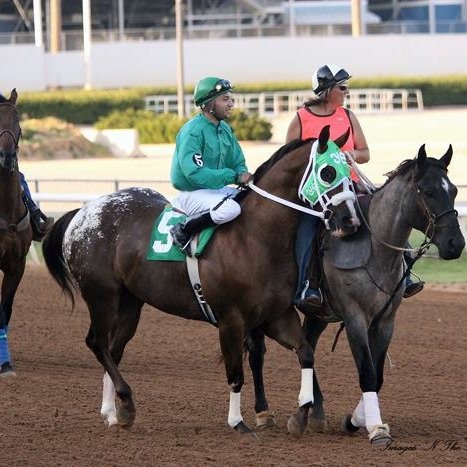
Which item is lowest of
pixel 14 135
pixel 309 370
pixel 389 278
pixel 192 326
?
pixel 192 326

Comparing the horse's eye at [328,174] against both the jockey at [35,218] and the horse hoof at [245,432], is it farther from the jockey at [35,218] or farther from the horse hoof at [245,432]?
the jockey at [35,218]

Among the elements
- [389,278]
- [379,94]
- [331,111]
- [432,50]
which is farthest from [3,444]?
[432,50]

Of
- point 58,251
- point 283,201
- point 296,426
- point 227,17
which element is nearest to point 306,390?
point 296,426

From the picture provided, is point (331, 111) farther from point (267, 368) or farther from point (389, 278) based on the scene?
point (267, 368)

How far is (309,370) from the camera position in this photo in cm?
662

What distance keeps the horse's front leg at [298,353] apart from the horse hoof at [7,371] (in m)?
2.62

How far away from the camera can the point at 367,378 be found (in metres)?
6.46

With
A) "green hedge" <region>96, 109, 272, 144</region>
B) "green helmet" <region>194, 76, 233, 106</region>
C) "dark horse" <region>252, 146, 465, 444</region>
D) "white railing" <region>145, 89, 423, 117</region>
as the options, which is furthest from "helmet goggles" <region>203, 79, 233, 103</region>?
"white railing" <region>145, 89, 423, 117</region>

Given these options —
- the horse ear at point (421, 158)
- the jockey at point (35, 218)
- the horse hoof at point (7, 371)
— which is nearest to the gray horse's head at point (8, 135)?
the jockey at point (35, 218)

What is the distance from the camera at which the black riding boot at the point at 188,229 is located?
6699 mm

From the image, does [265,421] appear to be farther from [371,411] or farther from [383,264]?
[383,264]

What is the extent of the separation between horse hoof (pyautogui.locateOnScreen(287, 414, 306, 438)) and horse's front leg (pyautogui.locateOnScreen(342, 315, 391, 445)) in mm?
343

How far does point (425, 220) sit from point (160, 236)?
1.55 meters

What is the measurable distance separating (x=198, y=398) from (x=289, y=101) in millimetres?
34245
